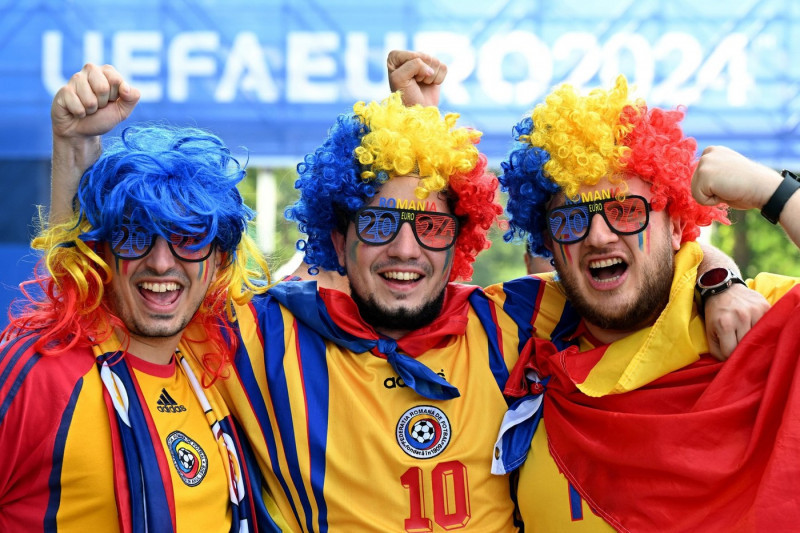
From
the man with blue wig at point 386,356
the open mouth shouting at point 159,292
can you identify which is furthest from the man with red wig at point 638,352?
the open mouth shouting at point 159,292

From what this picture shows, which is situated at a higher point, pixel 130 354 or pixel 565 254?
pixel 565 254

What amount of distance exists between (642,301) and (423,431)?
2.82 ft

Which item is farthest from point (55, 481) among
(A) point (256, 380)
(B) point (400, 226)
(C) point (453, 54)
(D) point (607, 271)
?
(C) point (453, 54)

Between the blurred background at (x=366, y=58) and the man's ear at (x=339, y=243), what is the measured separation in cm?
230

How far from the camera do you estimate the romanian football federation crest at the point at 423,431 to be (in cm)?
290

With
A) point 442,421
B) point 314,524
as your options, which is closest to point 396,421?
point 442,421

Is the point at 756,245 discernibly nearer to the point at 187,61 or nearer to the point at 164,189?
the point at 187,61

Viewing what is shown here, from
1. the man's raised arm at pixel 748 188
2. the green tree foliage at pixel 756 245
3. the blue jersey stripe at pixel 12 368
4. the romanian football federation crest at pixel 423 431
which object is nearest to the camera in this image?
the blue jersey stripe at pixel 12 368

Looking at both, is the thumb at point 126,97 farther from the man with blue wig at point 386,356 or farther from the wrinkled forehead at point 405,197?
the wrinkled forehead at point 405,197

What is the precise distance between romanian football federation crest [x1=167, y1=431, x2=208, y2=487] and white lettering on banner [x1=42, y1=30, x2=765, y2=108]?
3385 mm

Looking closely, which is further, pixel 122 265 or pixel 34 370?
pixel 122 265

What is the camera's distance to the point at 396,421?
9.69ft

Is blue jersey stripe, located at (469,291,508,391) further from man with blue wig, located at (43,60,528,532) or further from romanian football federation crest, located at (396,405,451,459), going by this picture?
romanian football federation crest, located at (396,405,451,459)

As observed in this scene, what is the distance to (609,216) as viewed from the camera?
2941 millimetres
